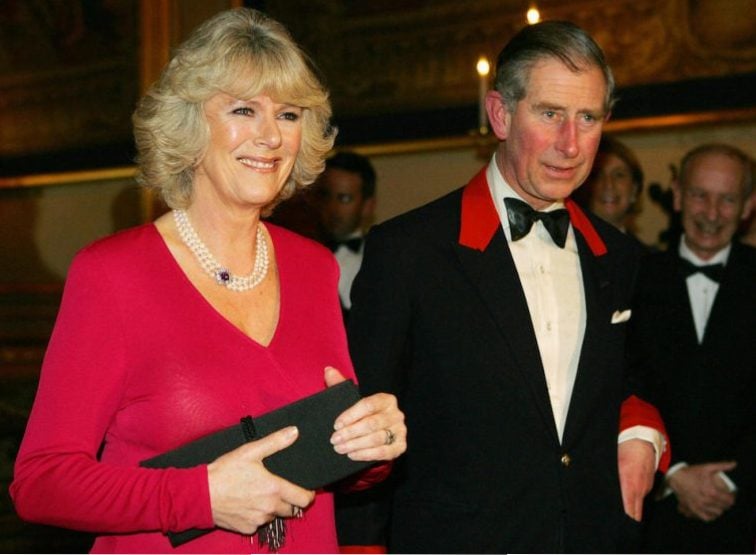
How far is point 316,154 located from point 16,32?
4739mm

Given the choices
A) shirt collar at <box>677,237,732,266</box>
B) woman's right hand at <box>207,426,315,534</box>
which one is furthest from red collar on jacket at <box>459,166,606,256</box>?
shirt collar at <box>677,237,732,266</box>

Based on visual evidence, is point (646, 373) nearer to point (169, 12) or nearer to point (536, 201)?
point (536, 201)

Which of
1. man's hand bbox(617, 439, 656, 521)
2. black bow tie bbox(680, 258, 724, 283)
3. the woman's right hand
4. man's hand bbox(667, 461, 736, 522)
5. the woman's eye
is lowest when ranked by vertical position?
man's hand bbox(667, 461, 736, 522)

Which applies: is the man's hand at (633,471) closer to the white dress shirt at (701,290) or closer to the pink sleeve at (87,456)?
the pink sleeve at (87,456)

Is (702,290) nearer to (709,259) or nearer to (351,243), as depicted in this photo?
(709,259)

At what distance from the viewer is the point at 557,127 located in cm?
271

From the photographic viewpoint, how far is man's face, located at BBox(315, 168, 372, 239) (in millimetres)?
5527

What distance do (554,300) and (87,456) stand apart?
1307 millimetres

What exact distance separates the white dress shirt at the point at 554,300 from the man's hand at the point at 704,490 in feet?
3.90

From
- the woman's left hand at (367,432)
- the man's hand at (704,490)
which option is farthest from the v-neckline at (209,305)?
the man's hand at (704,490)

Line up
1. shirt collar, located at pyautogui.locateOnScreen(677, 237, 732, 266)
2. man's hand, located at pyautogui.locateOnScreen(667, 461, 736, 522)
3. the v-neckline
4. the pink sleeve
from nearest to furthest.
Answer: the pink sleeve → the v-neckline → man's hand, located at pyautogui.locateOnScreen(667, 461, 736, 522) → shirt collar, located at pyautogui.locateOnScreen(677, 237, 732, 266)

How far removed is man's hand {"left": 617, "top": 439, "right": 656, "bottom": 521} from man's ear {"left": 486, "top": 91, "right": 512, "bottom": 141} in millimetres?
869

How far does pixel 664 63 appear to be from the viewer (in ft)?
19.5

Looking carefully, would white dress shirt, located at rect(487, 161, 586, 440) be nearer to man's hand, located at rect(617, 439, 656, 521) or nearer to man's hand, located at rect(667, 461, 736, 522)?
man's hand, located at rect(617, 439, 656, 521)
